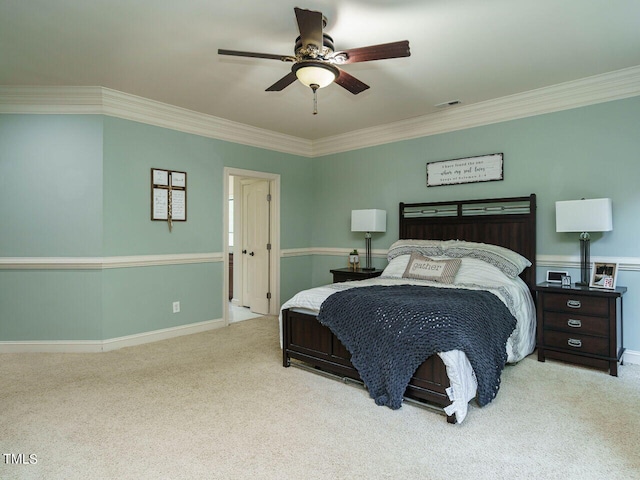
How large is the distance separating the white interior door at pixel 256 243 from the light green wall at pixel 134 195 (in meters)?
1.18

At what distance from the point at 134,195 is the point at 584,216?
422 cm

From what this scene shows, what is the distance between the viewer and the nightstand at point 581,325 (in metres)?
3.15

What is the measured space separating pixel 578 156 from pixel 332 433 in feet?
10.9

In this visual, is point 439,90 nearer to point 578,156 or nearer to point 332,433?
point 578,156

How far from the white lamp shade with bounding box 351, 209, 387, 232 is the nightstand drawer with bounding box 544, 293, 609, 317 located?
2049 mm

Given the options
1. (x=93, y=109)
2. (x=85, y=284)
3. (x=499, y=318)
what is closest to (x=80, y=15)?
(x=93, y=109)

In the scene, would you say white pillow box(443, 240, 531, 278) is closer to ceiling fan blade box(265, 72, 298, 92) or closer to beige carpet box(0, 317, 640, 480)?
beige carpet box(0, 317, 640, 480)

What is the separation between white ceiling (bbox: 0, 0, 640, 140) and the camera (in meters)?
2.50

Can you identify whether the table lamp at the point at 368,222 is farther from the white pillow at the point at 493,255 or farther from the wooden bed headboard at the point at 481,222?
the white pillow at the point at 493,255

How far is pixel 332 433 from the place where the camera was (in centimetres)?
230

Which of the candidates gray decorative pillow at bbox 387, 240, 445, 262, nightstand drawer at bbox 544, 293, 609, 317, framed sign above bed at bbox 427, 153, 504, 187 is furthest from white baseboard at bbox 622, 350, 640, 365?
framed sign above bed at bbox 427, 153, 504, 187

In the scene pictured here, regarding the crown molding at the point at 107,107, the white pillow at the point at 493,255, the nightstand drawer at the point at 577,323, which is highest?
the crown molding at the point at 107,107

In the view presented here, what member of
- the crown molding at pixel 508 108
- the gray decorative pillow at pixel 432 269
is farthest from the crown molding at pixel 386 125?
the gray decorative pillow at pixel 432 269

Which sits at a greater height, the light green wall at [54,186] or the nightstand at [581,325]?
the light green wall at [54,186]
